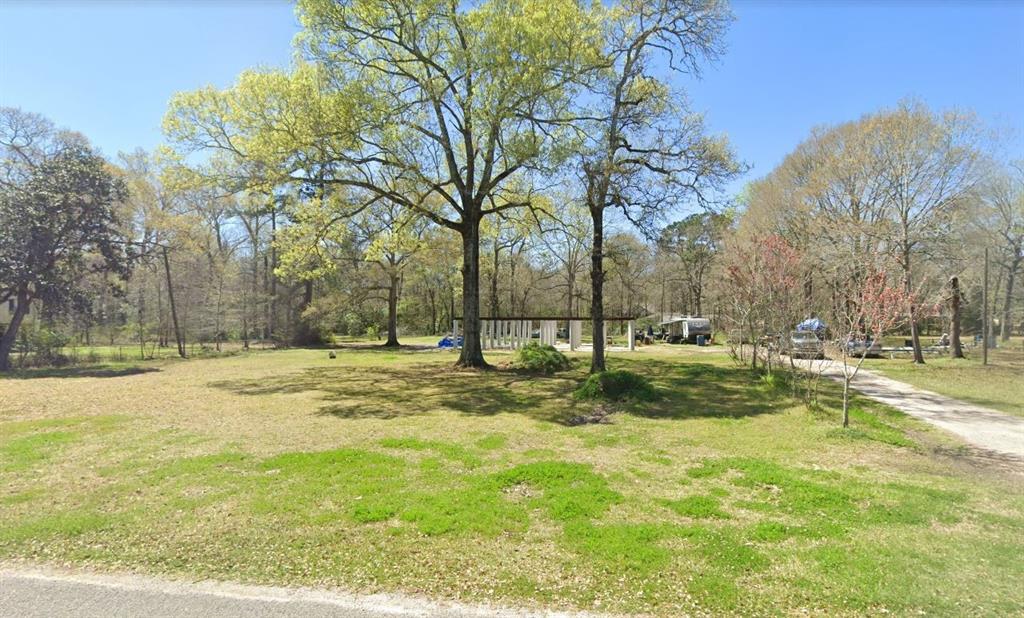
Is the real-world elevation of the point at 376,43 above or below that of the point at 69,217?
above

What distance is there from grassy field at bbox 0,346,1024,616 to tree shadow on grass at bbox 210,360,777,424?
2.15 feet

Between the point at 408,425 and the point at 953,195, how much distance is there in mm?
22907

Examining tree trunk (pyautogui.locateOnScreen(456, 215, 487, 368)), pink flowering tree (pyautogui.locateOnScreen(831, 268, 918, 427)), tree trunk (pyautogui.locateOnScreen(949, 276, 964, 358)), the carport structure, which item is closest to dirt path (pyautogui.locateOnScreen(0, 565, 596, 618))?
pink flowering tree (pyautogui.locateOnScreen(831, 268, 918, 427))

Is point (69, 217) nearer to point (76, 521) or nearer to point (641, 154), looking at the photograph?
point (76, 521)

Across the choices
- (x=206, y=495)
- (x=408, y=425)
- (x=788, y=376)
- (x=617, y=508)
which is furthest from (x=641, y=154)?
(x=206, y=495)

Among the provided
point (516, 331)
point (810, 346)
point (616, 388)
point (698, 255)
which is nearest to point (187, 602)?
point (616, 388)

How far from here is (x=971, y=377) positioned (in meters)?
15.9

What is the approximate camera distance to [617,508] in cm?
453

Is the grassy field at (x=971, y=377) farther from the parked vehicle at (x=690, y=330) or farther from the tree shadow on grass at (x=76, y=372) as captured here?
the tree shadow on grass at (x=76, y=372)

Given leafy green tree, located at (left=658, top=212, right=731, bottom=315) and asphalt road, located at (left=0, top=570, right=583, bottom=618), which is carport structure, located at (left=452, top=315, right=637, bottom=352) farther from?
asphalt road, located at (left=0, top=570, right=583, bottom=618)

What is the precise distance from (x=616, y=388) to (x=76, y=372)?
56.7 ft

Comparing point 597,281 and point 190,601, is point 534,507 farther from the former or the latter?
point 597,281

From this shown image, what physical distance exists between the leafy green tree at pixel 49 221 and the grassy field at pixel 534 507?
10.9 metres

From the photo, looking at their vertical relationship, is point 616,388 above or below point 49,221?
below
